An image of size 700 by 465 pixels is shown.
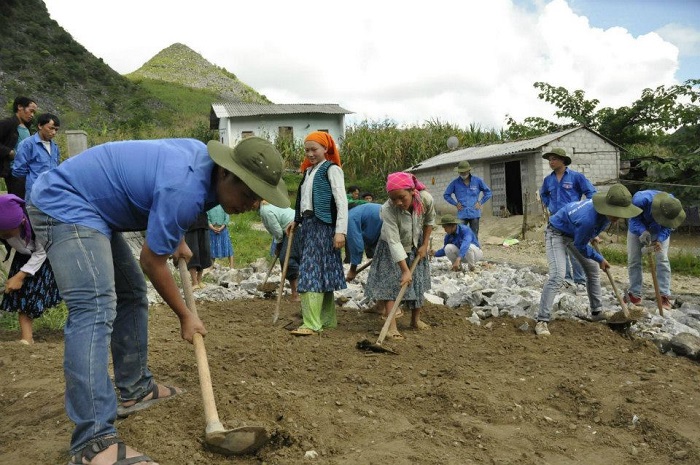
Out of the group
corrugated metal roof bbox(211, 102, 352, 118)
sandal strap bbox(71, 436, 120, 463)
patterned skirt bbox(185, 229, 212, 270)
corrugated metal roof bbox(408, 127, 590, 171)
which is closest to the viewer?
sandal strap bbox(71, 436, 120, 463)

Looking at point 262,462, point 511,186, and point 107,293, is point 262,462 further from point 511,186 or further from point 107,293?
point 511,186

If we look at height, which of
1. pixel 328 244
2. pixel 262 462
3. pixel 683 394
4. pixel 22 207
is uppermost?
pixel 22 207

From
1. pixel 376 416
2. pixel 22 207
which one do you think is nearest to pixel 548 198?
pixel 376 416

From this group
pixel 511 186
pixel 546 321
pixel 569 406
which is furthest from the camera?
pixel 511 186

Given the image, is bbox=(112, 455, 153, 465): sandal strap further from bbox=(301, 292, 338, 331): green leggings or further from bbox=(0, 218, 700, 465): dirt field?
bbox=(301, 292, 338, 331): green leggings

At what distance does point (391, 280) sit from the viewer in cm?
529

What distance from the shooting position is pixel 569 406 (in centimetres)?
359

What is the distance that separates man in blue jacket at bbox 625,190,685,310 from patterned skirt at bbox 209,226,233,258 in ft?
17.4

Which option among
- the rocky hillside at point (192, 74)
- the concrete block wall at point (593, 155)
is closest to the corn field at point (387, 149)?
the concrete block wall at point (593, 155)

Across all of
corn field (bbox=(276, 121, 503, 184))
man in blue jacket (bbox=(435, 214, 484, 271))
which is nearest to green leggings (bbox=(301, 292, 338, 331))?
man in blue jacket (bbox=(435, 214, 484, 271))

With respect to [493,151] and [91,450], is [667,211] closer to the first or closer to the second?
[91,450]

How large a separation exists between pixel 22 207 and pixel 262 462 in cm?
275

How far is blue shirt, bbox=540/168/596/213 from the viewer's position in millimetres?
7086

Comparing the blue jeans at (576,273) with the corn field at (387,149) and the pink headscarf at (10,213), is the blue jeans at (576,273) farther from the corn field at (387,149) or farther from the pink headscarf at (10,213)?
the corn field at (387,149)
